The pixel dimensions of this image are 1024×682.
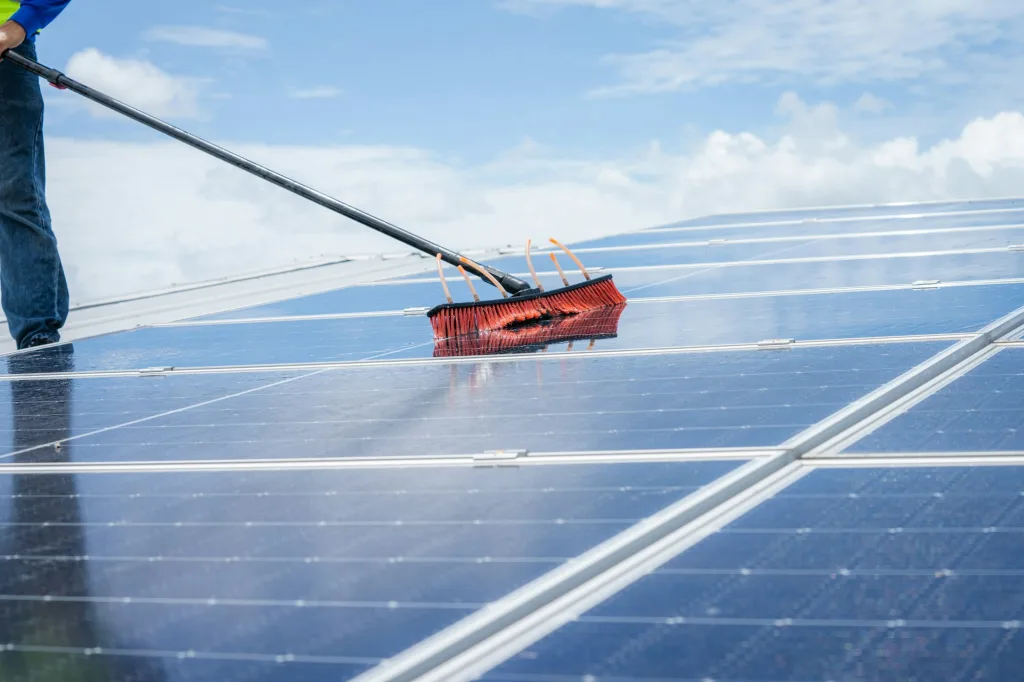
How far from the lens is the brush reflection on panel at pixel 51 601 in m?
1.73

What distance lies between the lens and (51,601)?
202cm

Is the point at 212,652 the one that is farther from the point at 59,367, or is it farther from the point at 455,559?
the point at 59,367

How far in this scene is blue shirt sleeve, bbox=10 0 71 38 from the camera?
5.81m

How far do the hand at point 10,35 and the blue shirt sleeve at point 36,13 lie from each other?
0.07 meters

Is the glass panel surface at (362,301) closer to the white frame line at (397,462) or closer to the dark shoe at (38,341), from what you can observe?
the dark shoe at (38,341)

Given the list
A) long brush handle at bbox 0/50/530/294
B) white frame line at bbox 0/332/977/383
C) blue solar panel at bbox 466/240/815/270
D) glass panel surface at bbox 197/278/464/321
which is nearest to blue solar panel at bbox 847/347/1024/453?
white frame line at bbox 0/332/977/383

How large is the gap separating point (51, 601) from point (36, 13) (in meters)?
4.52

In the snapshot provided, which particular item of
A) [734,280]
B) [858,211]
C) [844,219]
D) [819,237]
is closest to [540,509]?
[734,280]

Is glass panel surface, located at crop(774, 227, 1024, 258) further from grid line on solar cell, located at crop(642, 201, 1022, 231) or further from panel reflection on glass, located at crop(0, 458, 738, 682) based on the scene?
panel reflection on glass, located at crop(0, 458, 738, 682)

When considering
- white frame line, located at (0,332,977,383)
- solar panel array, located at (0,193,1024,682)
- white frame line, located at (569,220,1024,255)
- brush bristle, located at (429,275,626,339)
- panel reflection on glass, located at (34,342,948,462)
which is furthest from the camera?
white frame line, located at (569,220,1024,255)

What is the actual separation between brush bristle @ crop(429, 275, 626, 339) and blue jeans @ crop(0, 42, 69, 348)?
Result: 2.28 m

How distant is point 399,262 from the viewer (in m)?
9.84

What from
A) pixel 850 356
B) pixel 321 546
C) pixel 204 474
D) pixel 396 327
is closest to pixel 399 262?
pixel 396 327

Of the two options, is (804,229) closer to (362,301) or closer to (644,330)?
(362,301)
